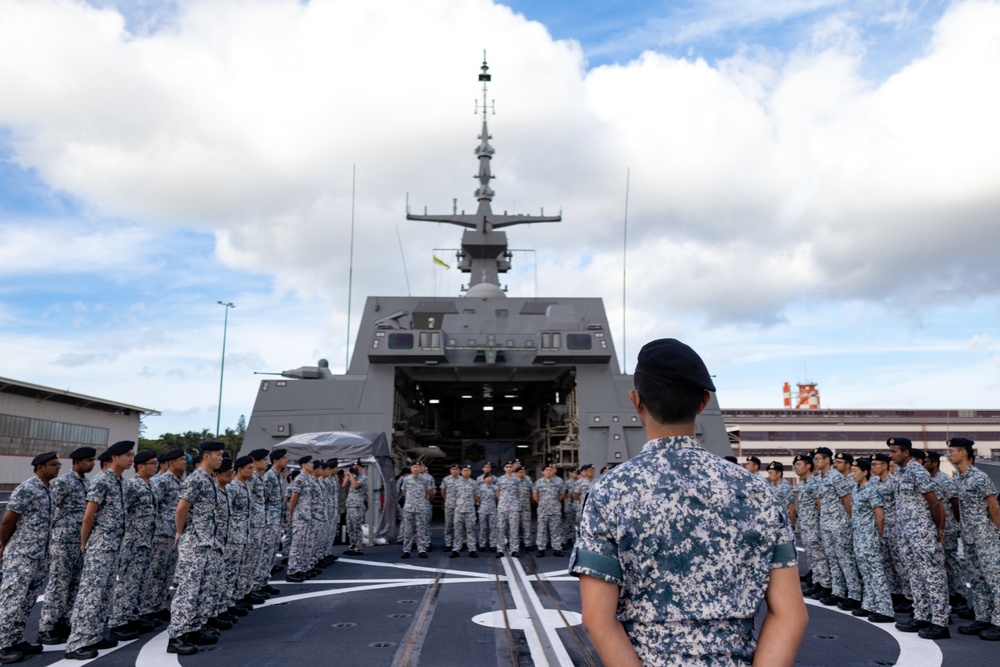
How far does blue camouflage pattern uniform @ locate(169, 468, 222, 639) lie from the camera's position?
18.5 ft

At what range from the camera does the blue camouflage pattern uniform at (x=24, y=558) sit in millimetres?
5336

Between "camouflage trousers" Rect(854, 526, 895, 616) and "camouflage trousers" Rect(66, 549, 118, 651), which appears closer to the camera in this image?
"camouflage trousers" Rect(66, 549, 118, 651)

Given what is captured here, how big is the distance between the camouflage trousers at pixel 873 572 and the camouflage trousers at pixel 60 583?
7.08m

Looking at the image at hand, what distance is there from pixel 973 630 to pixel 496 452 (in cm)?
1627

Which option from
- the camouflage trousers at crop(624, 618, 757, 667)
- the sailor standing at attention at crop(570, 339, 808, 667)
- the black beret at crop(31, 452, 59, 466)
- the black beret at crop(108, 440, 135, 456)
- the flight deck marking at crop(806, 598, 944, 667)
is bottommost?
the flight deck marking at crop(806, 598, 944, 667)

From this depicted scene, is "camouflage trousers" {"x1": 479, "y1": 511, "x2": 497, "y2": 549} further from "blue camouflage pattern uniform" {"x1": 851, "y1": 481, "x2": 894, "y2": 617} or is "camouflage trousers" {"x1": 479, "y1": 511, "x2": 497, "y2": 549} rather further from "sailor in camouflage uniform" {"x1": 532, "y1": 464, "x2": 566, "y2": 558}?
"blue camouflage pattern uniform" {"x1": 851, "y1": 481, "x2": 894, "y2": 617}

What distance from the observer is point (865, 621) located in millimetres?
6711

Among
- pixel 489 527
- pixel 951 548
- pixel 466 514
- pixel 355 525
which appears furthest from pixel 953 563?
pixel 355 525

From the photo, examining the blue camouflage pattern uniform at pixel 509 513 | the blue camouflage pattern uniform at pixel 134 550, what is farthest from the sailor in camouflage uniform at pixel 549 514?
the blue camouflage pattern uniform at pixel 134 550

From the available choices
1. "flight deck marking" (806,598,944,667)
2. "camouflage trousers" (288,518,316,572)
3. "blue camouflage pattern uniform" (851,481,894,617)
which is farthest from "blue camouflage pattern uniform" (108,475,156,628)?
"blue camouflage pattern uniform" (851,481,894,617)

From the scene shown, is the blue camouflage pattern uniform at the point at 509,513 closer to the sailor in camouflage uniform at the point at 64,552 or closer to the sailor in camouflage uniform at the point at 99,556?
the sailor in camouflage uniform at the point at 99,556

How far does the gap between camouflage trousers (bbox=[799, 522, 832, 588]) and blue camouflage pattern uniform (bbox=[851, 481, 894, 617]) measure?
0.72 meters

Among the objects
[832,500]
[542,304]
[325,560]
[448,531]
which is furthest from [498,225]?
[832,500]

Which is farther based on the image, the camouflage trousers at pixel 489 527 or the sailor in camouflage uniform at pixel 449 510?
the sailor in camouflage uniform at pixel 449 510
